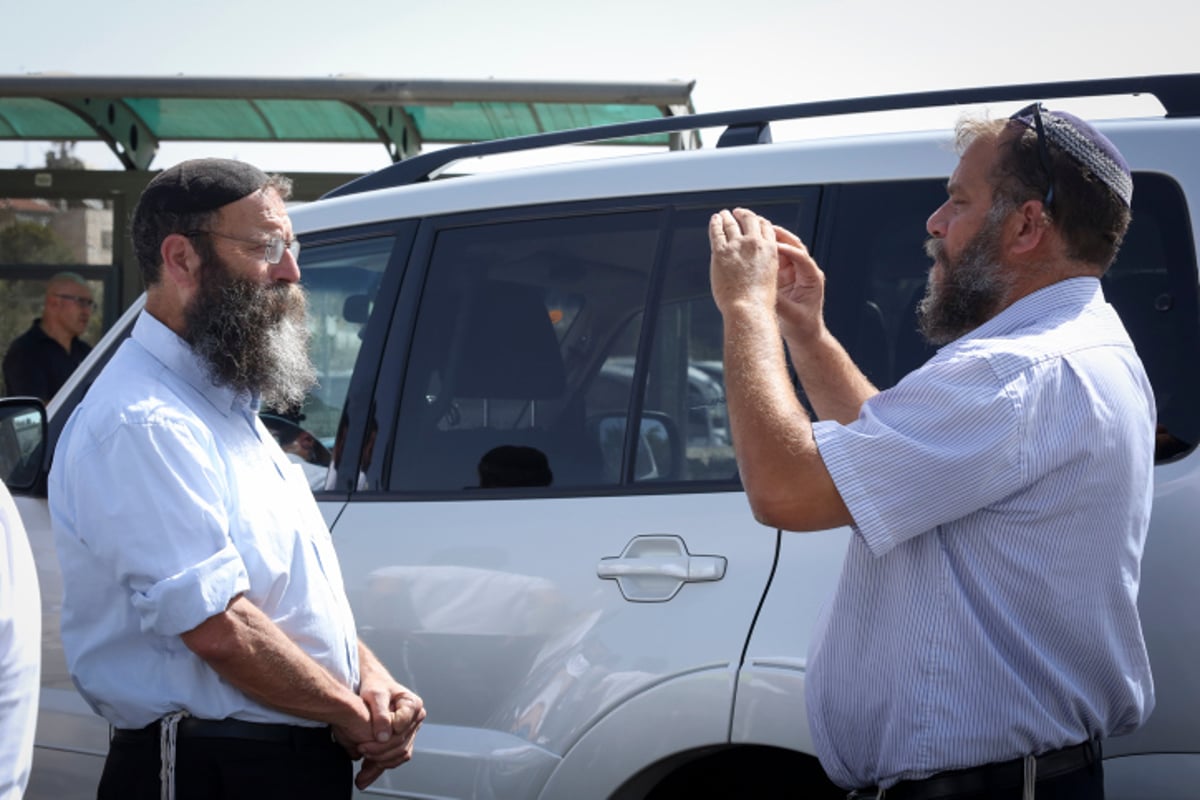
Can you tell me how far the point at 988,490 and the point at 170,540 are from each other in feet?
4.09

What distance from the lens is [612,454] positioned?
2.89 m

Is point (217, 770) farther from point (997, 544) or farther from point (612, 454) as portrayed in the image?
point (997, 544)

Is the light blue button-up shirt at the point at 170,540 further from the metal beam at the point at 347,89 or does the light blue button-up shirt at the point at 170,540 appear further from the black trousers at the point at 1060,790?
the metal beam at the point at 347,89

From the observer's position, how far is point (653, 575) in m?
2.69

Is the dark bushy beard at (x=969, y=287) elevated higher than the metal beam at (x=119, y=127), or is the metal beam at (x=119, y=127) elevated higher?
the dark bushy beard at (x=969, y=287)

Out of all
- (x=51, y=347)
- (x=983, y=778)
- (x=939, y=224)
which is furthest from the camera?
(x=51, y=347)

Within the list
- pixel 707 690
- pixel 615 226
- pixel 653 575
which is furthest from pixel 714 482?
pixel 615 226

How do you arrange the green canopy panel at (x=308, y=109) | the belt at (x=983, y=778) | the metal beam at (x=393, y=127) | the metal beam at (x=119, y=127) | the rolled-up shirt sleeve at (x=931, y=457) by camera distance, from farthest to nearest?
the metal beam at (x=119, y=127)
the metal beam at (x=393, y=127)
the green canopy panel at (x=308, y=109)
the belt at (x=983, y=778)
the rolled-up shirt sleeve at (x=931, y=457)

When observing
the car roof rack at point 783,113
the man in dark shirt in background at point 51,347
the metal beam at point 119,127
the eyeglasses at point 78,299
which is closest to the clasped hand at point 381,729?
the car roof rack at point 783,113

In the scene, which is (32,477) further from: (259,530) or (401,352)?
(259,530)

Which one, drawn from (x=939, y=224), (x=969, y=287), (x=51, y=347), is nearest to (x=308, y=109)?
(x=51, y=347)

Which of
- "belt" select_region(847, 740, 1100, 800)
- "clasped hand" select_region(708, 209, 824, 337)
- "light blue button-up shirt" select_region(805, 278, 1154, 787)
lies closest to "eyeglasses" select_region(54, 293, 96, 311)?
"clasped hand" select_region(708, 209, 824, 337)

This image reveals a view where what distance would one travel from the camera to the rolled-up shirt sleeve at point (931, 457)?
5.97ft

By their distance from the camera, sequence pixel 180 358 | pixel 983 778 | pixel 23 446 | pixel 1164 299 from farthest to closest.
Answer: pixel 23 446, pixel 1164 299, pixel 180 358, pixel 983 778
